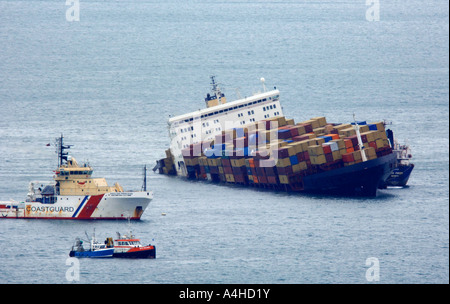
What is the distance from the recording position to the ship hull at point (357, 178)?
9688 cm

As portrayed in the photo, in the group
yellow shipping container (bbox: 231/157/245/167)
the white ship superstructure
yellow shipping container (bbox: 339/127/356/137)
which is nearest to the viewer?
yellow shipping container (bbox: 339/127/356/137)

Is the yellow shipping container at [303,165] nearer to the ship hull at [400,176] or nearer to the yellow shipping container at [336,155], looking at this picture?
the yellow shipping container at [336,155]

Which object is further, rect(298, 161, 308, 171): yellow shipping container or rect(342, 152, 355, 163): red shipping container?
rect(298, 161, 308, 171): yellow shipping container

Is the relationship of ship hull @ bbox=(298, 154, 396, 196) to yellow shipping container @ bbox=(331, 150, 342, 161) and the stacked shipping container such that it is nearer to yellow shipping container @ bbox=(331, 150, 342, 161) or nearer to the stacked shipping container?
the stacked shipping container

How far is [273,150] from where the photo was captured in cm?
10219

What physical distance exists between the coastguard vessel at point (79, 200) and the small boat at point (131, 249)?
36.5 feet

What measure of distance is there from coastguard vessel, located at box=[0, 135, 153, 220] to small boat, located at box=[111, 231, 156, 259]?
36.5 feet

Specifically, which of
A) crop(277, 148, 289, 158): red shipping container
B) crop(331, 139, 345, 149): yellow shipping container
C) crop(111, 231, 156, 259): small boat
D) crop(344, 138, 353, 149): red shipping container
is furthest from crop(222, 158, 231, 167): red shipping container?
crop(111, 231, 156, 259): small boat

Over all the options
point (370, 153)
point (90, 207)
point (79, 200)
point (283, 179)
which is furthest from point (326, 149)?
point (79, 200)

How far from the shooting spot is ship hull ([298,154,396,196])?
96875 mm

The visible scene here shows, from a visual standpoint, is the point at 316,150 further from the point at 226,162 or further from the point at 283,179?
the point at 226,162

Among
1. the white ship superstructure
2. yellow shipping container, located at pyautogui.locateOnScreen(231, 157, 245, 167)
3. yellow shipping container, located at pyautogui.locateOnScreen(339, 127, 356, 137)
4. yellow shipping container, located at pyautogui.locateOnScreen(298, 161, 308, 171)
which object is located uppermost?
the white ship superstructure
